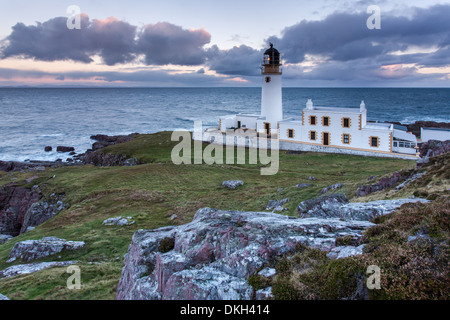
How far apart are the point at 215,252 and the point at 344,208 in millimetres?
6565

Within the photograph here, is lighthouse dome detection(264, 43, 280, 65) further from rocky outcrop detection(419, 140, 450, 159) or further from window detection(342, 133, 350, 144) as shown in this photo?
rocky outcrop detection(419, 140, 450, 159)

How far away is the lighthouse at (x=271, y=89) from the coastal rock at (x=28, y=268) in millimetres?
40851

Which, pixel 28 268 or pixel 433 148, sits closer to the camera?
pixel 28 268

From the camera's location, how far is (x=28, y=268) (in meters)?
15.5

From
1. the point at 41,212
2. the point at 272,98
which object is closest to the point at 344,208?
the point at 41,212

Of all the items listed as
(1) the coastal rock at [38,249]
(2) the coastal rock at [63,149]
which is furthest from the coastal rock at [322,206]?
(2) the coastal rock at [63,149]

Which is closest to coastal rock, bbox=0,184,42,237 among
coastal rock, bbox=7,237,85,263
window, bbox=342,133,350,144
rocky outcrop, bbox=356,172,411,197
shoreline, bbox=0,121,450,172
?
coastal rock, bbox=7,237,85,263

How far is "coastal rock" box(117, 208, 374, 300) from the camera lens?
7.34 metres

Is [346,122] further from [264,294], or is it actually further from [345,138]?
[264,294]

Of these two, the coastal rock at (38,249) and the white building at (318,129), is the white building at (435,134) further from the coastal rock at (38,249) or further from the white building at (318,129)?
the coastal rock at (38,249)

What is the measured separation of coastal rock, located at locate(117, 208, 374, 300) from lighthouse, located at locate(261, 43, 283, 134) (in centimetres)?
4307

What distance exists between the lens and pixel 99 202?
91.0 ft
